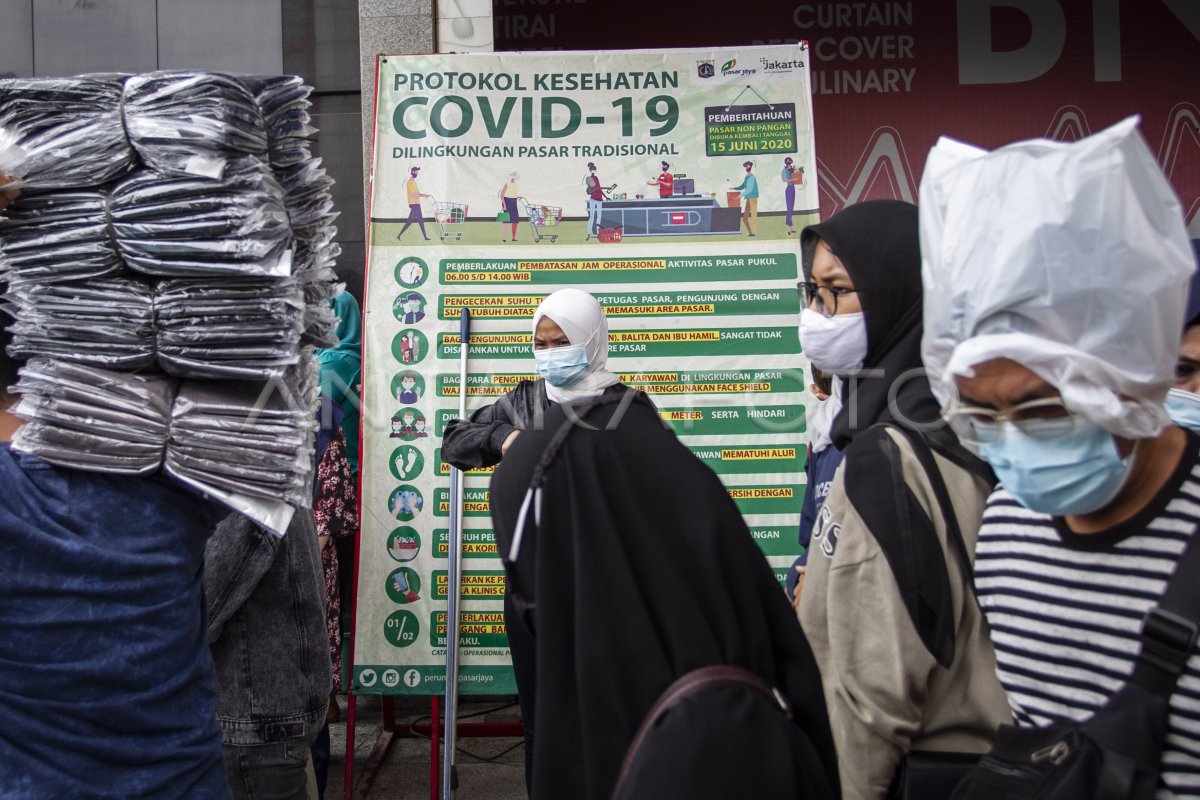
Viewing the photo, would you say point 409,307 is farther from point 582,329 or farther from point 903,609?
point 903,609

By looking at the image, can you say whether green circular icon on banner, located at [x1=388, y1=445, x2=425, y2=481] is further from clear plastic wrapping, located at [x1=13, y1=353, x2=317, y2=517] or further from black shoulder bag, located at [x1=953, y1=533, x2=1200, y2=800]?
black shoulder bag, located at [x1=953, y1=533, x2=1200, y2=800]

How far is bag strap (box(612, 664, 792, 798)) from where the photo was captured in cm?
121

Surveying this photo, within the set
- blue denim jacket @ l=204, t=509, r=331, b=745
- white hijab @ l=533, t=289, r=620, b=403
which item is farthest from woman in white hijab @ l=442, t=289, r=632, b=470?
blue denim jacket @ l=204, t=509, r=331, b=745

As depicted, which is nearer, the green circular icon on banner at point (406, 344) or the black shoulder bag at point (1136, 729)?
the black shoulder bag at point (1136, 729)

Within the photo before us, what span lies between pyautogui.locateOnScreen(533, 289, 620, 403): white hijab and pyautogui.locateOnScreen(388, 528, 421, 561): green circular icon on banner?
0.88m

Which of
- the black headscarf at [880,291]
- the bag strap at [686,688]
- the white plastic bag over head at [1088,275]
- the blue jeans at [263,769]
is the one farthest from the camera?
the blue jeans at [263,769]

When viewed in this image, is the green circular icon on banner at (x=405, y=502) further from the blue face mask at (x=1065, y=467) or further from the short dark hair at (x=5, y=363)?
the blue face mask at (x=1065, y=467)

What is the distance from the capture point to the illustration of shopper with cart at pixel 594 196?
4.30 meters

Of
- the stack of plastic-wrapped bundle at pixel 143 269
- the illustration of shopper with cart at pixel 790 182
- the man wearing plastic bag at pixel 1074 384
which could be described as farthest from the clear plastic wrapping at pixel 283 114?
the illustration of shopper with cart at pixel 790 182

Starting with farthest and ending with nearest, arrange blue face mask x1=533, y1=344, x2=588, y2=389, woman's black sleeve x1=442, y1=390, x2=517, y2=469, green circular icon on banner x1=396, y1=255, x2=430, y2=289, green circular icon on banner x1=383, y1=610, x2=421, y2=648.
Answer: green circular icon on banner x1=396, y1=255, x2=430, y2=289 < green circular icon on banner x1=383, y1=610, x2=421, y2=648 < blue face mask x1=533, y1=344, x2=588, y2=389 < woman's black sleeve x1=442, y1=390, x2=517, y2=469

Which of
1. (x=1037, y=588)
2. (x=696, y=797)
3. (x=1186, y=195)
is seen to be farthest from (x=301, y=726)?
(x=1186, y=195)

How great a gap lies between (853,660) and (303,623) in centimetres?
147

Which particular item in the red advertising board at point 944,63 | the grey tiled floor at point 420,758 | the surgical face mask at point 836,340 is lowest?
the grey tiled floor at point 420,758

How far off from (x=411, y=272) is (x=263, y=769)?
2359 mm
